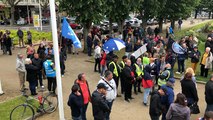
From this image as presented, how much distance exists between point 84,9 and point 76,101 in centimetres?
1307

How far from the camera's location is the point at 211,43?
56.9 feet

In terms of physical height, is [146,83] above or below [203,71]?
above

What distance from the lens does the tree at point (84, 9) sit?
2044 centimetres

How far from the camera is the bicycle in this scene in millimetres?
10156

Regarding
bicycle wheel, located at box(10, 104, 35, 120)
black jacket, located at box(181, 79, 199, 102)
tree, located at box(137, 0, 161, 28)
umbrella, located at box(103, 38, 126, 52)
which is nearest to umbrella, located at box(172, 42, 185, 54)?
umbrella, located at box(103, 38, 126, 52)

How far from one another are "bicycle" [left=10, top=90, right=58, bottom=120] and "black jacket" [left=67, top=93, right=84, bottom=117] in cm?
206

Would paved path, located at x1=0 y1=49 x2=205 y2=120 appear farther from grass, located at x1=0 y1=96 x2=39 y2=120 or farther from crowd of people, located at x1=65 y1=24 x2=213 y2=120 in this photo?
grass, located at x1=0 y1=96 x2=39 y2=120

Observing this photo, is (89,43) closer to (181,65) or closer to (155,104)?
(181,65)

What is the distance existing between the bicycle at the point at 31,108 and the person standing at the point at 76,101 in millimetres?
2054

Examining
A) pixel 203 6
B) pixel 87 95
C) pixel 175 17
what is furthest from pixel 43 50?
pixel 203 6

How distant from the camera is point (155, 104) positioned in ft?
27.5

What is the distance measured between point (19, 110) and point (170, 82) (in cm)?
525

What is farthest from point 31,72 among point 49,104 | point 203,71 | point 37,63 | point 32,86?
point 203,71

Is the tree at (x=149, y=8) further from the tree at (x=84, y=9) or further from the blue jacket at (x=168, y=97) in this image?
the blue jacket at (x=168, y=97)
